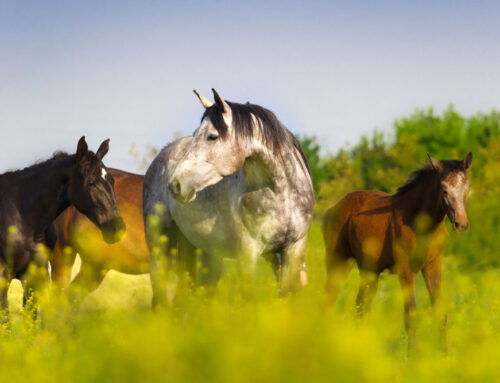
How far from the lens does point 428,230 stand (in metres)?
8.38

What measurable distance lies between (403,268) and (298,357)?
514 cm

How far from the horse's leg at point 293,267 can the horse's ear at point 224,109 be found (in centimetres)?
134

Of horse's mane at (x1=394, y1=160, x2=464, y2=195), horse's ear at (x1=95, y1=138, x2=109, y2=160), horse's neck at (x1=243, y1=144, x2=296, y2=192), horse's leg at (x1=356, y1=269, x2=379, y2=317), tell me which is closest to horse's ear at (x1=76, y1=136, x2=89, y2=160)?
horse's ear at (x1=95, y1=138, x2=109, y2=160)

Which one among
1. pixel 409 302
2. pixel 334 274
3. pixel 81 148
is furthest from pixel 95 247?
pixel 409 302

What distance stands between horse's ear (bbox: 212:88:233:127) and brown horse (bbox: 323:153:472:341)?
2553 millimetres

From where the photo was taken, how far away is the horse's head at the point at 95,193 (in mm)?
7770

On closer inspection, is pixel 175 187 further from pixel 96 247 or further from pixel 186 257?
pixel 96 247

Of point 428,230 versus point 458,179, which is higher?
point 458,179

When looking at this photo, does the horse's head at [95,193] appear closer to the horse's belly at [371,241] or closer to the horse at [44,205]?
the horse at [44,205]

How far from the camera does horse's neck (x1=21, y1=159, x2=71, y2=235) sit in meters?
8.02

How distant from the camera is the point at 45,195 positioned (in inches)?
317

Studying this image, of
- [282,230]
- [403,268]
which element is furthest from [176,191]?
[403,268]

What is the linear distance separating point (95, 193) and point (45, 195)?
0.65 metres

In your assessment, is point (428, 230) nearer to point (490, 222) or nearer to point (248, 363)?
point (248, 363)
